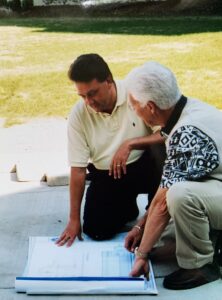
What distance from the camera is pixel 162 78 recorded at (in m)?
2.29

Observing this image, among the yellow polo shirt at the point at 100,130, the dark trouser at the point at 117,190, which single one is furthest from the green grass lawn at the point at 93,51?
the yellow polo shirt at the point at 100,130

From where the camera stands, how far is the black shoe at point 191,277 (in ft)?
8.15

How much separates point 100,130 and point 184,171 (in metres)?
0.68

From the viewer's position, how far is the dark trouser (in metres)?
3.03

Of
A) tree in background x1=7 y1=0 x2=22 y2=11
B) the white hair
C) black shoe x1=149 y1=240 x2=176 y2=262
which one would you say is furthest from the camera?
tree in background x1=7 y1=0 x2=22 y2=11

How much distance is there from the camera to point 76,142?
288 cm

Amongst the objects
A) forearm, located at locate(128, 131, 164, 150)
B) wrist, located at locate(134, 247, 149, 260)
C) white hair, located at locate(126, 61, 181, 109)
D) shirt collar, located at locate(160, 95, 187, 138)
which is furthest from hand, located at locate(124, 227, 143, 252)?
white hair, located at locate(126, 61, 181, 109)

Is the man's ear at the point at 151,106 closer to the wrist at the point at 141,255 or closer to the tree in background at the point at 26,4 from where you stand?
the wrist at the point at 141,255

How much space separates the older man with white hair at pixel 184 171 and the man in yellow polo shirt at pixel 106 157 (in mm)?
428

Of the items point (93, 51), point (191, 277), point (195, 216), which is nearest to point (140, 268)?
point (191, 277)

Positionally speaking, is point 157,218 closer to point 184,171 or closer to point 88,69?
point 184,171

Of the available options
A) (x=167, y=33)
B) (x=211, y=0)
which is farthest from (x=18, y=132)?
(x=211, y=0)

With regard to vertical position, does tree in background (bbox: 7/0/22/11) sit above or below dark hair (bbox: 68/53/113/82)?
below

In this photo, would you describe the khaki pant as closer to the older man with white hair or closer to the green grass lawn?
the older man with white hair
